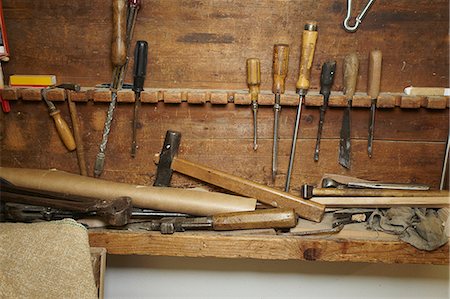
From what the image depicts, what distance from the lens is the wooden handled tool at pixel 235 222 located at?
1.24m

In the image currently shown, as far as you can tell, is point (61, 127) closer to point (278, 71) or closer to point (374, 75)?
point (278, 71)

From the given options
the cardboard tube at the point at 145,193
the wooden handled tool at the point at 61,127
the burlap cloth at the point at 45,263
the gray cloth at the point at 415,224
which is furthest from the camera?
the wooden handled tool at the point at 61,127

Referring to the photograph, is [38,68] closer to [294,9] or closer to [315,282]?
[294,9]

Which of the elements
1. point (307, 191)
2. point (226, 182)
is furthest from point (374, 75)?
point (226, 182)

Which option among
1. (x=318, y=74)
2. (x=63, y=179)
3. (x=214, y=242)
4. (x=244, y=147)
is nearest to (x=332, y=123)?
(x=318, y=74)

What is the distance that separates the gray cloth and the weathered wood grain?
0.39 meters

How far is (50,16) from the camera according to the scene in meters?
1.42

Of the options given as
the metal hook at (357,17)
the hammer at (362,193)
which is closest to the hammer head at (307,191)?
the hammer at (362,193)

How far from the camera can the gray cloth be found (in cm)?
121

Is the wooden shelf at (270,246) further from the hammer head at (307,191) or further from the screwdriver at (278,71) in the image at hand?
the screwdriver at (278,71)

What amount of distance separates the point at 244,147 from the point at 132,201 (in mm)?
396

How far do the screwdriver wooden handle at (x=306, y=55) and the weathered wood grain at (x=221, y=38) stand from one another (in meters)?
0.05

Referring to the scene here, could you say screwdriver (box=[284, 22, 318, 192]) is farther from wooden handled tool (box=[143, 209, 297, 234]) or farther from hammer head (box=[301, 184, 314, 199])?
wooden handled tool (box=[143, 209, 297, 234])

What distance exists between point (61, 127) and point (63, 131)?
0.6 inches
